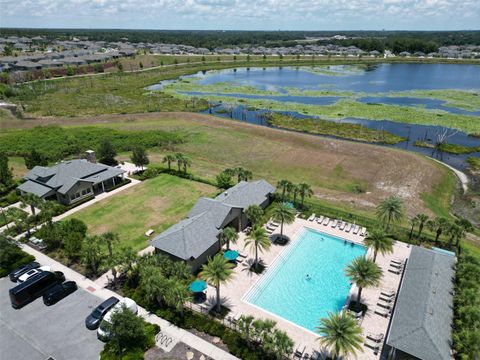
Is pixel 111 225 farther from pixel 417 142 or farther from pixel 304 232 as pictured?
pixel 417 142

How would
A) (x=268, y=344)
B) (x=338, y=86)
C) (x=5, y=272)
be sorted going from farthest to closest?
(x=338, y=86)
(x=5, y=272)
(x=268, y=344)

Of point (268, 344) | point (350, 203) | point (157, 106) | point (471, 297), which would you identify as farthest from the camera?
point (157, 106)

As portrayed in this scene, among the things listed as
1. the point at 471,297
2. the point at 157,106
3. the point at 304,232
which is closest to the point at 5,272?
the point at 304,232

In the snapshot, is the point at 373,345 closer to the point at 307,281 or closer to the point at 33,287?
the point at 307,281

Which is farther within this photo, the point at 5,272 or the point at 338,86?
the point at 338,86

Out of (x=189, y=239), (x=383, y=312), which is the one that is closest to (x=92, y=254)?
(x=189, y=239)

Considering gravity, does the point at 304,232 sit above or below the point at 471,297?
below

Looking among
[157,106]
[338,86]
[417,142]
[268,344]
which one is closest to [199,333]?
[268,344]

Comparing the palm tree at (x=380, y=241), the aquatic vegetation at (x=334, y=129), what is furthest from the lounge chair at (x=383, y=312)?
the aquatic vegetation at (x=334, y=129)
